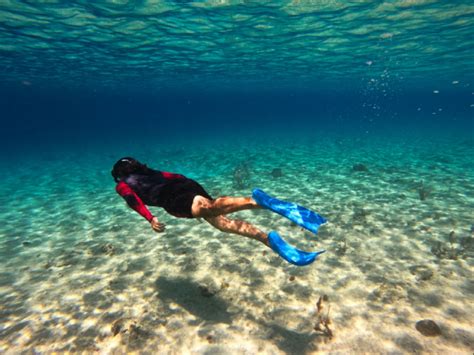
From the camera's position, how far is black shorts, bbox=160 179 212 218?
16.0 feet

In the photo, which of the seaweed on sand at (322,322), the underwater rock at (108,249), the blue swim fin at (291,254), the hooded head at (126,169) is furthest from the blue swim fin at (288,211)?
the underwater rock at (108,249)

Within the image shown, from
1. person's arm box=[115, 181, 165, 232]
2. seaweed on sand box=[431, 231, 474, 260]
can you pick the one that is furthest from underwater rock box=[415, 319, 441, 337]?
person's arm box=[115, 181, 165, 232]

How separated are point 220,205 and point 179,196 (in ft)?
2.70

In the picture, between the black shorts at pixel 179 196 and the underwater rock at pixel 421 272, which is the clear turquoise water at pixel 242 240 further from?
the black shorts at pixel 179 196

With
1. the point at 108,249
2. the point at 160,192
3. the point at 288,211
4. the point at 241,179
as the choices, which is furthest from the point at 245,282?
the point at 241,179

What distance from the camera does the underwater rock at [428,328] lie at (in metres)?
4.27

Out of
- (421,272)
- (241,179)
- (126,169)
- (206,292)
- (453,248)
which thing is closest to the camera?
(126,169)

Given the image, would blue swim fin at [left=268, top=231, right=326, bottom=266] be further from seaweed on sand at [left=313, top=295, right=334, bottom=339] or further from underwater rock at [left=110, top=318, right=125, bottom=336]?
underwater rock at [left=110, top=318, right=125, bottom=336]

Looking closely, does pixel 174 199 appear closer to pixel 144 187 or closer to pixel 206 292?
pixel 144 187

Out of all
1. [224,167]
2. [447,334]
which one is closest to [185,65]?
[224,167]

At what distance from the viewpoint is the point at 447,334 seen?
426 centimetres

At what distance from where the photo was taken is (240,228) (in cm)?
516

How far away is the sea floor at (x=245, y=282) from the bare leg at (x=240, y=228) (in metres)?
1.43

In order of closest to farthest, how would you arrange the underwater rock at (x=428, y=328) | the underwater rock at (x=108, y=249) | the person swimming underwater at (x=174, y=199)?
the underwater rock at (x=428, y=328)
the person swimming underwater at (x=174, y=199)
the underwater rock at (x=108, y=249)
